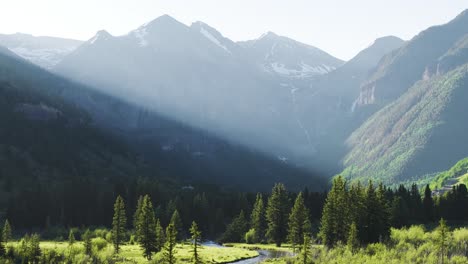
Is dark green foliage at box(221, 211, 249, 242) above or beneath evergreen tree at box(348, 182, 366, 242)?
beneath

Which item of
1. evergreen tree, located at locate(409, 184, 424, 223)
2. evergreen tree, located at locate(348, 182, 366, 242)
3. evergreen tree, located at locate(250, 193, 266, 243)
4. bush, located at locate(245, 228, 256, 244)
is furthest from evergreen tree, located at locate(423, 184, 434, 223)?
evergreen tree, located at locate(348, 182, 366, 242)

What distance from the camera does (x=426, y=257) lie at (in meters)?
80.0

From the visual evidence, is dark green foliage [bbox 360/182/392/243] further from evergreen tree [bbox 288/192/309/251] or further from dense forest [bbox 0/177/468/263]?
evergreen tree [bbox 288/192/309/251]

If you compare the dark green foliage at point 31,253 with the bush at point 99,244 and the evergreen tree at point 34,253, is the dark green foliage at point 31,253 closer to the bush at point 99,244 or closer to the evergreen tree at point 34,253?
the evergreen tree at point 34,253

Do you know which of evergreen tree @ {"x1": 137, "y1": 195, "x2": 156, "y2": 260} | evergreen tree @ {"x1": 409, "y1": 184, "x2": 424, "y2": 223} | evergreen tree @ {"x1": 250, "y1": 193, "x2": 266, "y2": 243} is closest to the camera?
evergreen tree @ {"x1": 137, "y1": 195, "x2": 156, "y2": 260}

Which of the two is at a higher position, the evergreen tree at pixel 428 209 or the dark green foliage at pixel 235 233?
the evergreen tree at pixel 428 209

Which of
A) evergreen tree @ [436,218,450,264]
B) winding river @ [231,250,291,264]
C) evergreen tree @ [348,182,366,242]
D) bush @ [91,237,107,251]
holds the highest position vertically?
evergreen tree @ [348,182,366,242]

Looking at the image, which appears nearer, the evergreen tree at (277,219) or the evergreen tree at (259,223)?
the evergreen tree at (277,219)

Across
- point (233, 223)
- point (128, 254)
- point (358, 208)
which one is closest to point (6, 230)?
point (128, 254)

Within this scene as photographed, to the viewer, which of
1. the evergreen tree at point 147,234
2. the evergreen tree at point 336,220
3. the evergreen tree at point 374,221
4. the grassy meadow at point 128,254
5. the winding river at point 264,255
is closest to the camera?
the grassy meadow at point 128,254

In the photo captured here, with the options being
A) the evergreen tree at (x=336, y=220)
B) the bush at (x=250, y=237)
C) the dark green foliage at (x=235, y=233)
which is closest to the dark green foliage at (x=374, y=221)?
the evergreen tree at (x=336, y=220)

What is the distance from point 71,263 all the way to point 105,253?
28.7ft

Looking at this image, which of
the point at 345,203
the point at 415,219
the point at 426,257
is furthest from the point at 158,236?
the point at 415,219

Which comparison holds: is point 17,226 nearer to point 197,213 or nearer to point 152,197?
point 152,197
